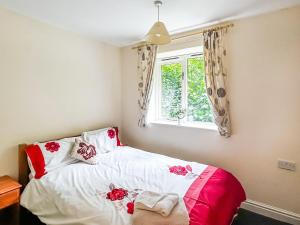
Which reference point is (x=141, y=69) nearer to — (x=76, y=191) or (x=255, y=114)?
(x=255, y=114)

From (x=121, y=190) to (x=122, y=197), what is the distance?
0.37 ft

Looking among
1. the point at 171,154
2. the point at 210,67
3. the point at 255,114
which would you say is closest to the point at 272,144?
the point at 255,114

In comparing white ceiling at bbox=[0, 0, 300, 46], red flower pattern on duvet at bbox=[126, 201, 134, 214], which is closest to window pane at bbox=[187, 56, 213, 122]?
white ceiling at bbox=[0, 0, 300, 46]

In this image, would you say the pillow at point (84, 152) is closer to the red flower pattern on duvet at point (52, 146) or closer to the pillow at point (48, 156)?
the pillow at point (48, 156)

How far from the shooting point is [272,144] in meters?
2.17

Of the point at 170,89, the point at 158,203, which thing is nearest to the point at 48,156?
the point at 158,203

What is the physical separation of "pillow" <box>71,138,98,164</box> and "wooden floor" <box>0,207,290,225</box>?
729 mm

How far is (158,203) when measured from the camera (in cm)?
132

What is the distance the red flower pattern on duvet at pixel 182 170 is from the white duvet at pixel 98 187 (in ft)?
0.07

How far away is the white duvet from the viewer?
4.63 feet

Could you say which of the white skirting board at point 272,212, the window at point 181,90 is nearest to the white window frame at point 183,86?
the window at point 181,90

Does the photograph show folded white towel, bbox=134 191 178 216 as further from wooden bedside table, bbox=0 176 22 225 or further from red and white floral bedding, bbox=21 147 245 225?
wooden bedside table, bbox=0 176 22 225

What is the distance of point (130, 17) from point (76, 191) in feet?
6.48

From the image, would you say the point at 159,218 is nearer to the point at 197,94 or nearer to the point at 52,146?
the point at 52,146
